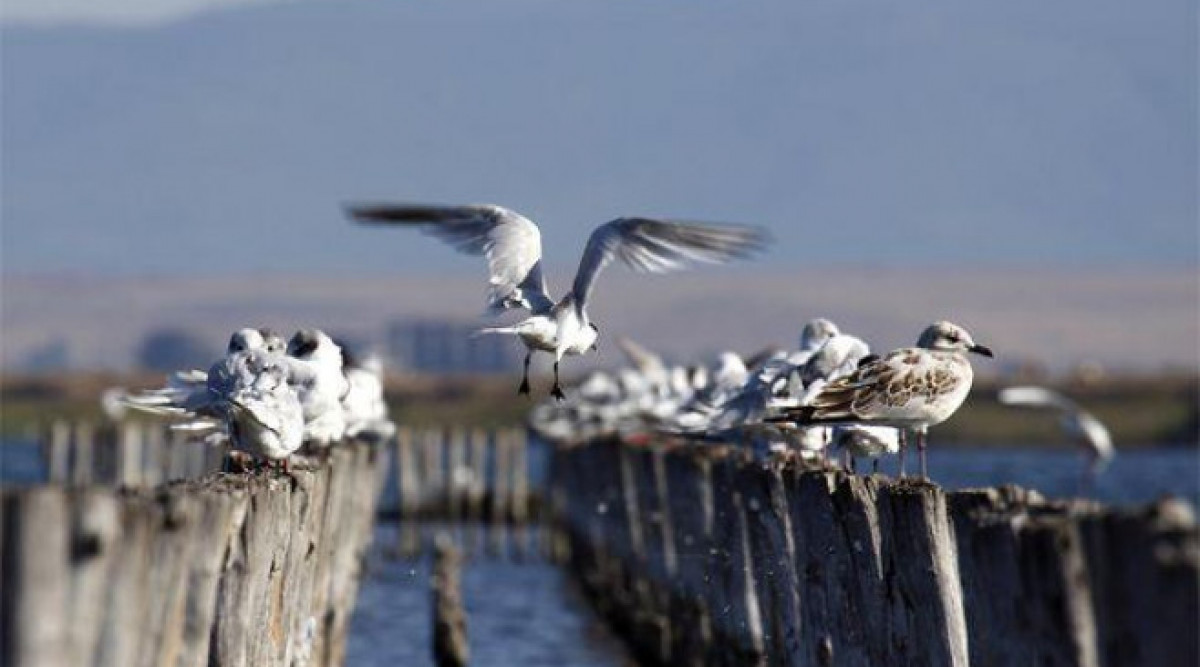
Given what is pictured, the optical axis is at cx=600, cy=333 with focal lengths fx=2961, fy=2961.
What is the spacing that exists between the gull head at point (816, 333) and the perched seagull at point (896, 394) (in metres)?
4.14

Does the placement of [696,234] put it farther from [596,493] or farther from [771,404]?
[596,493]

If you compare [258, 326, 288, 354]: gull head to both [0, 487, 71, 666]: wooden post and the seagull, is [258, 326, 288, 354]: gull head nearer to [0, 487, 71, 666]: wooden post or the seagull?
the seagull

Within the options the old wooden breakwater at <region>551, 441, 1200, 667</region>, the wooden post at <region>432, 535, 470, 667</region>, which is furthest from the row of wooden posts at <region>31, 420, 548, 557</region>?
the old wooden breakwater at <region>551, 441, 1200, 667</region>

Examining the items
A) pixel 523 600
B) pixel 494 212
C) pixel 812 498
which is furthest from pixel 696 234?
pixel 523 600

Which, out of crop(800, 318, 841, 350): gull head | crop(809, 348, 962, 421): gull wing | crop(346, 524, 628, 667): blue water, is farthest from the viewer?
crop(346, 524, 628, 667): blue water

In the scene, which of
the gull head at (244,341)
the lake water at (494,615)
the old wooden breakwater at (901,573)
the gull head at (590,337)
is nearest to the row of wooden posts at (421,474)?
the lake water at (494,615)

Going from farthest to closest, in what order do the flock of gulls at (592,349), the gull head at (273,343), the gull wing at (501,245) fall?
1. the gull head at (273,343)
2. the gull wing at (501,245)
3. the flock of gulls at (592,349)

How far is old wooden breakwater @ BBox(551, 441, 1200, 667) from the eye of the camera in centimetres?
761

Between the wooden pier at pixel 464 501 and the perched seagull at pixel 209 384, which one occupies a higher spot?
the perched seagull at pixel 209 384

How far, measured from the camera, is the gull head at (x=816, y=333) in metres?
19.4

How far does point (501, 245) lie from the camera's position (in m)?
17.6

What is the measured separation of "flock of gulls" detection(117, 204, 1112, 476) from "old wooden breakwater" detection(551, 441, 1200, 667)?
45cm

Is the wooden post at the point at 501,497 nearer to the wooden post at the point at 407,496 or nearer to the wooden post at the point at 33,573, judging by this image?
the wooden post at the point at 407,496

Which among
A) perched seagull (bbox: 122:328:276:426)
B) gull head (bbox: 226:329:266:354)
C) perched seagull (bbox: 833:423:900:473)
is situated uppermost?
gull head (bbox: 226:329:266:354)
